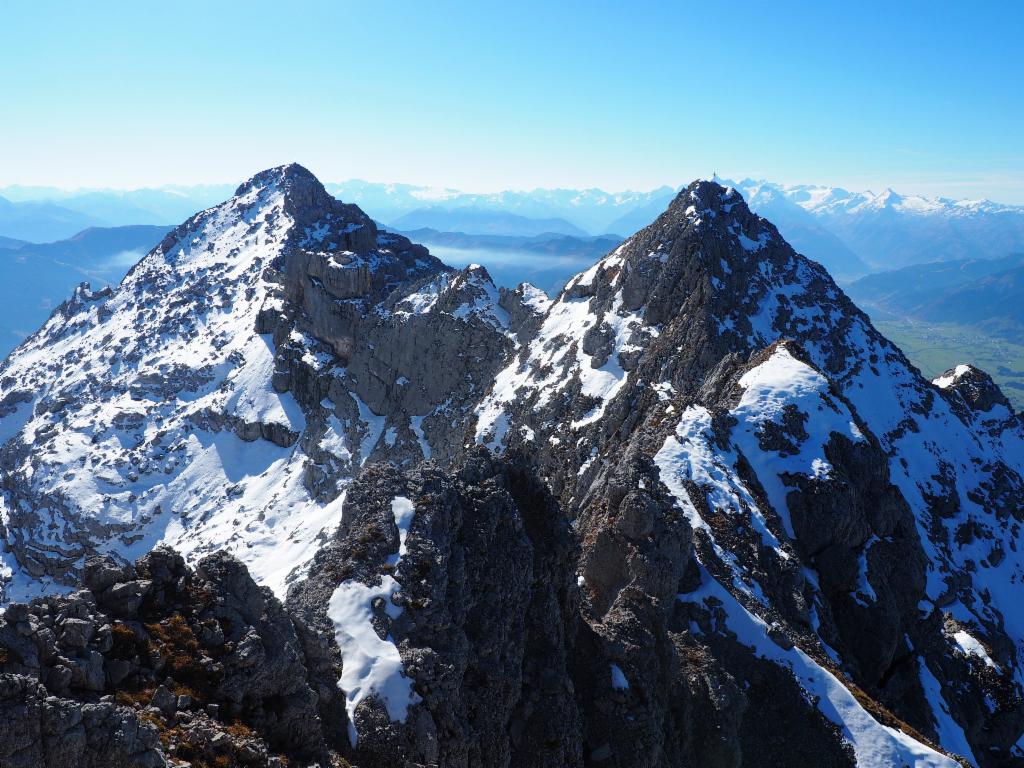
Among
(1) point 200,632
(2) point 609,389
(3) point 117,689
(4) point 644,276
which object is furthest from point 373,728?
(4) point 644,276

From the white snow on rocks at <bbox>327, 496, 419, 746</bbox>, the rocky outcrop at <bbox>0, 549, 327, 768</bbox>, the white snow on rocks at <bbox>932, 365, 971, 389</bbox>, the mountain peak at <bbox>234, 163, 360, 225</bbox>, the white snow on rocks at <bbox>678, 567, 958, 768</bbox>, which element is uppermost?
the mountain peak at <bbox>234, 163, 360, 225</bbox>

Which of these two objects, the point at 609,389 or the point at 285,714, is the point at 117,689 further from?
the point at 609,389

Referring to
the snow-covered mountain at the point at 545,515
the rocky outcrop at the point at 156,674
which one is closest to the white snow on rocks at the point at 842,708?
the snow-covered mountain at the point at 545,515

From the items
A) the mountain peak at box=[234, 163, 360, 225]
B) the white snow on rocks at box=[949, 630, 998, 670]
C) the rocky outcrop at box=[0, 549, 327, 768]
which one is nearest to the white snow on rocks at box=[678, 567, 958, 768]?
the rocky outcrop at box=[0, 549, 327, 768]

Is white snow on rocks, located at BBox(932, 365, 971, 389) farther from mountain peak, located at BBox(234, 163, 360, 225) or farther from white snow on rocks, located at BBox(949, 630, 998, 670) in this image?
mountain peak, located at BBox(234, 163, 360, 225)

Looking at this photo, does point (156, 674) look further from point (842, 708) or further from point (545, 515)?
point (842, 708)
